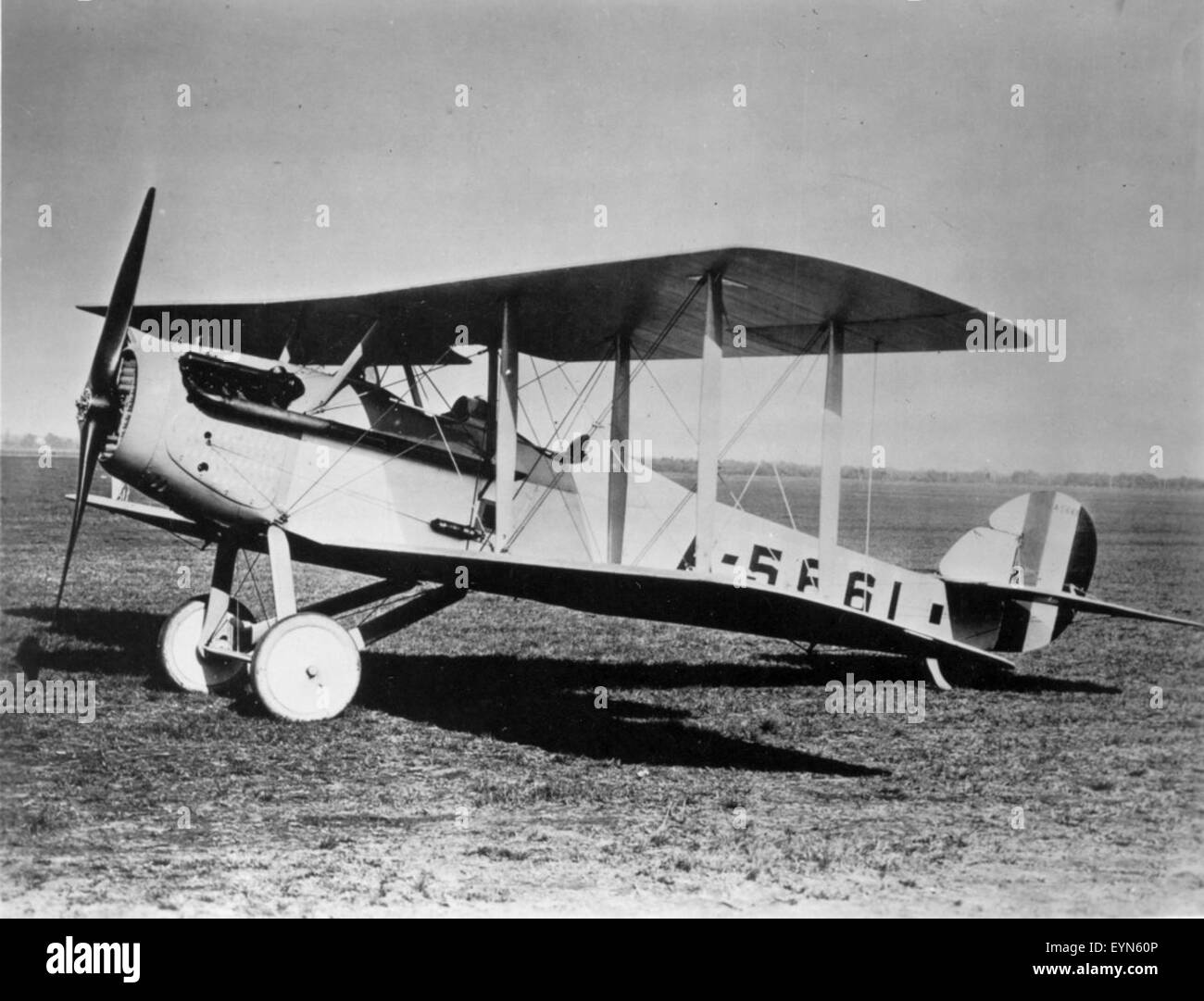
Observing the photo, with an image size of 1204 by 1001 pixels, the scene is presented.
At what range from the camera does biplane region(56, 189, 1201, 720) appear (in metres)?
6.50

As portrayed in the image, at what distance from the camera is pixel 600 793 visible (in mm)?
5707

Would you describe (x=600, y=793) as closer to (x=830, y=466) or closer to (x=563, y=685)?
(x=830, y=466)

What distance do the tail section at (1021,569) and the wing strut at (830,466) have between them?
2393mm

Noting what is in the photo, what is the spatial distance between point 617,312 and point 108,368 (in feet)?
11.0

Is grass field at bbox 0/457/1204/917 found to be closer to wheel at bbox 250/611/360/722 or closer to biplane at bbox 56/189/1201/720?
wheel at bbox 250/611/360/722

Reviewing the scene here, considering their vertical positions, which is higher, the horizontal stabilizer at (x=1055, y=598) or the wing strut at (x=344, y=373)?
the wing strut at (x=344, y=373)

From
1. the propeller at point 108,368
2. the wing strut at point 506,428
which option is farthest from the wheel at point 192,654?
the wing strut at point 506,428

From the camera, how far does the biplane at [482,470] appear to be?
21.3 feet

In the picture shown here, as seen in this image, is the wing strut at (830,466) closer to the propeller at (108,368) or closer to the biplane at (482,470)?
the biplane at (482,470)

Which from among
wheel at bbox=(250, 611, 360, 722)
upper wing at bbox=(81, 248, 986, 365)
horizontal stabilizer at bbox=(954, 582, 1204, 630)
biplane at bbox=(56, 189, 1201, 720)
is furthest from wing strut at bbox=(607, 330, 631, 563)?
horizontal stabilizer at bbox=(954, 582, 1204, 630)
